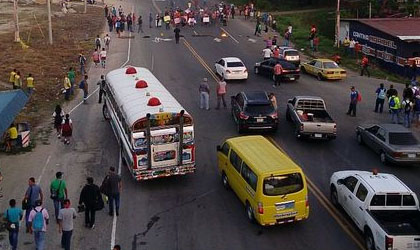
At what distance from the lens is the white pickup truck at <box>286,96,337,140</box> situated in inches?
965

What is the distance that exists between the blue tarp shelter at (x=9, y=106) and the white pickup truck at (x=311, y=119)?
1157cm

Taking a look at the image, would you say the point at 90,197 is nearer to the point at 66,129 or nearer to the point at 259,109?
the point at 66,129

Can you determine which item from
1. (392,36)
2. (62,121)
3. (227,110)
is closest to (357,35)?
(392,36)

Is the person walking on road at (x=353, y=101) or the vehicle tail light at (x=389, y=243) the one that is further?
the person walking on road at (x=353, y=101)

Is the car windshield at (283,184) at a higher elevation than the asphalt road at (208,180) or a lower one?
higher

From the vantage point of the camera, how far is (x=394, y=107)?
90.7ft

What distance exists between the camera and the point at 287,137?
1020 inches

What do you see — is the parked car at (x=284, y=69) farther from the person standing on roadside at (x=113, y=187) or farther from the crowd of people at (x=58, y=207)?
the person standing on roadside at (x=113, y=187)

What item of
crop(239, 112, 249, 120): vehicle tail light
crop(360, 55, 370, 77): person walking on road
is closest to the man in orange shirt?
crop(360, 55, 370, 77): person walking on road

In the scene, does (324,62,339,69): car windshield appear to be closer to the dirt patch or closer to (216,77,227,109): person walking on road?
(216,77,227,109): person walking on road

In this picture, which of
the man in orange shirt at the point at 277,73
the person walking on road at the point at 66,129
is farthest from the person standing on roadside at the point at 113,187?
the man in orange shirt at the point at 277,73

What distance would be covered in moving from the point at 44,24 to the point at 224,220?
171ft

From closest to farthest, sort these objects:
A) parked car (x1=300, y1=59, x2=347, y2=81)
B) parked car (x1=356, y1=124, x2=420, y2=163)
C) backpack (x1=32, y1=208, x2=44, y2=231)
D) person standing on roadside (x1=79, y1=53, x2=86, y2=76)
→ backpack (x1=32, y1=208, x2=44, y2=231), parked car (x1=356, y1=124, x2=420, y2=163), parked car (x1=300, y1=59, x2=347, y2=81), person standing on roadside (x1=79, y1=53, x2=86, y2=76)

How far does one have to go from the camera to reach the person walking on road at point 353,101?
1139 inches
